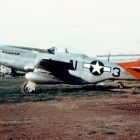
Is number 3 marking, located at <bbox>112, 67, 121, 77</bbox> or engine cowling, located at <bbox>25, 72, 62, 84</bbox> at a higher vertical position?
number 3 marking, located at <bbox>112, 67, 121, 77</bbox>

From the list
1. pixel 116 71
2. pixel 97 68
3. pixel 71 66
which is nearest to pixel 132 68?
pixel 116 71

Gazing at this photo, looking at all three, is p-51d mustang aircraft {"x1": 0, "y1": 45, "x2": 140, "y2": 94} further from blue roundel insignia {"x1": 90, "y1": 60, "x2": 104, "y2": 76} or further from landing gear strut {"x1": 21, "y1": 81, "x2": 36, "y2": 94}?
landing gear strut {"x1": 21, "y1": 81, "x2": 36, "y2": 94}

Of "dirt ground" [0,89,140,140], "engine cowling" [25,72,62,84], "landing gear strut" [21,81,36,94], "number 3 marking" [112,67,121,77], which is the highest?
"number 3 marking" [112,67,121,77]

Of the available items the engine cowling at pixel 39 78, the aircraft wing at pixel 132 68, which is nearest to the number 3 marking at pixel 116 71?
the aircraft wing at pixel 132 68

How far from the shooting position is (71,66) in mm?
15875

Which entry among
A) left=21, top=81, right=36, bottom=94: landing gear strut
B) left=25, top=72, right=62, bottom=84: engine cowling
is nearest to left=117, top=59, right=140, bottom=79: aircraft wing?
left=25, top=72, right=62, bottom=84: engine cowling

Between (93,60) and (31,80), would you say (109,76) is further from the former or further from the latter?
(31,80)

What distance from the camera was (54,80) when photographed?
15438mm

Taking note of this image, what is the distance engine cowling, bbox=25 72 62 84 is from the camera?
1457cm

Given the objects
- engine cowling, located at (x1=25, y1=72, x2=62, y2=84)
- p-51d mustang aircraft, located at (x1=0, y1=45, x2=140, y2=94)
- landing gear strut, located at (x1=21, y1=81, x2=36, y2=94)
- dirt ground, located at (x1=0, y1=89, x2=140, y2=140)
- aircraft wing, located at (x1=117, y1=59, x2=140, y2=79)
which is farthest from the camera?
aircraft wing, located at (x1=117, y1=59, x2=140, y2=79)

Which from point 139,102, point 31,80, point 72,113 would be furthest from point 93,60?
point 72,113

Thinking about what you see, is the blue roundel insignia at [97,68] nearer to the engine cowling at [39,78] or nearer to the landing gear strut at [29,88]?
the engine cowling at [39,78]

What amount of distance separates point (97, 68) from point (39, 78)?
2834 millimetres

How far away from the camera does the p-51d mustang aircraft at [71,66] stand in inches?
618
